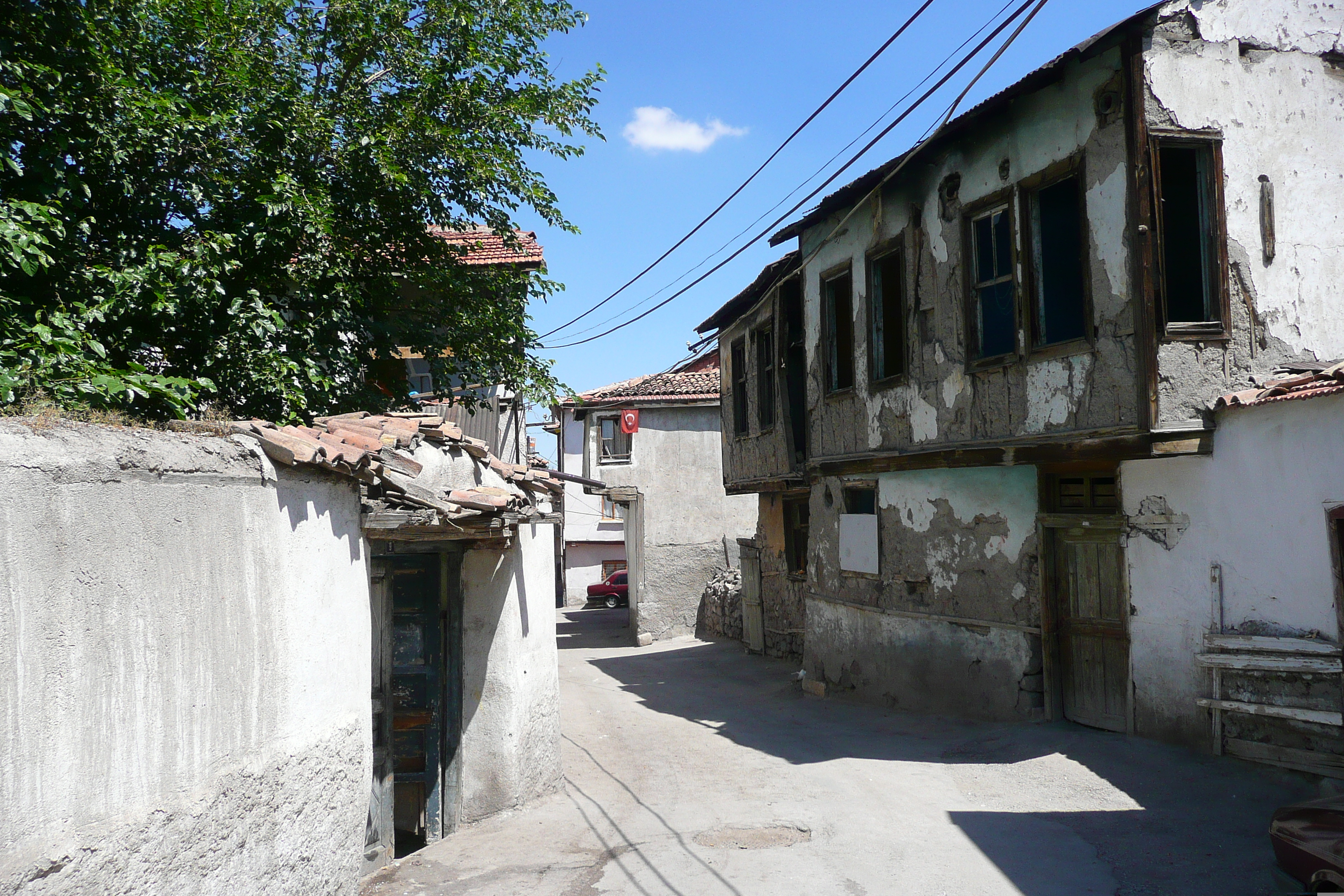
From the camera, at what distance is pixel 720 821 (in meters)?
7.54

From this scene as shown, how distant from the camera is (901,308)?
11.5 m

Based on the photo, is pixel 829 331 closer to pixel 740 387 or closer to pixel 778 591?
pixel 740 387

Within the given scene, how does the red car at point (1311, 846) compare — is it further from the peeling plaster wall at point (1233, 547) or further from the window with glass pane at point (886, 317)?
the window with glass pane at point (886, 317)

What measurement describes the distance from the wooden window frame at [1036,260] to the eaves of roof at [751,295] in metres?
4.68

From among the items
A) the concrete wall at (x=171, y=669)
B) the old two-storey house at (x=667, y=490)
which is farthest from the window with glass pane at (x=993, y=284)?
the old two-storey house at (x=667, y=490)

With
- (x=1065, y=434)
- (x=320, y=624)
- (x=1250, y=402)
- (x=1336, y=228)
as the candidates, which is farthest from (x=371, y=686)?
(x=1336, y=228)

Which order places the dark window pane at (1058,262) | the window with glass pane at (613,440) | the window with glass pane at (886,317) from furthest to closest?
1. the window with glass pane at (613,440)
2. the window with glass pane at (886,317)
3. the dark window pane at (1058,262)

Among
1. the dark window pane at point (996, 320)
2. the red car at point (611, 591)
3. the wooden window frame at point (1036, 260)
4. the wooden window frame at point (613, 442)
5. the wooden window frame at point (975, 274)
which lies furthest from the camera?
the red car at point (611, 591)

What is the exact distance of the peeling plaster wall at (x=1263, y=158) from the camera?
818cm

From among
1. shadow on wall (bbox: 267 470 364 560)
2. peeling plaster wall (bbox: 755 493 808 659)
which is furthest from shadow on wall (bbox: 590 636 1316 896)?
shadow on wall (bbox: 267 470 364 560)

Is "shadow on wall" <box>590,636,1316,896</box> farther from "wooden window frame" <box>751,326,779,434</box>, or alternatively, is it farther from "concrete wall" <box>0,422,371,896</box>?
"wooden window frame" <box>751,326,779,434</box>

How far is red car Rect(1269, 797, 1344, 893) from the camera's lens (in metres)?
4.80

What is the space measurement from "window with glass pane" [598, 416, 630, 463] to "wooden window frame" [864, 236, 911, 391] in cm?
1286

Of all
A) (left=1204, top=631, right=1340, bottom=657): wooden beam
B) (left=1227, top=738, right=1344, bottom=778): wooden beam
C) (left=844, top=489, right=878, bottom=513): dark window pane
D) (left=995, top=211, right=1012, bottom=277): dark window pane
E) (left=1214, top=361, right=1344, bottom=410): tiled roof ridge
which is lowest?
(left=1227, top=738, right=1344, bottom=778): wooden beam
